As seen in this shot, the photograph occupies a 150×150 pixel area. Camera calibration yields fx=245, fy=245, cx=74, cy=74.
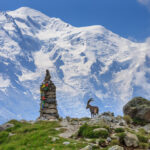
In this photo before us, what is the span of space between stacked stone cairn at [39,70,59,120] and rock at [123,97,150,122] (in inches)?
480

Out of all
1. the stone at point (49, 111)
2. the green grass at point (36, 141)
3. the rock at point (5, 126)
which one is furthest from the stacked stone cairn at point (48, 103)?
the green grass at point (36, 141)

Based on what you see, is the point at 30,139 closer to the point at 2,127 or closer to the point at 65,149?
the point at 65,149

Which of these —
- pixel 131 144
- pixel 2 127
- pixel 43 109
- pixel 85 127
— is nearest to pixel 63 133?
pixel 85 127

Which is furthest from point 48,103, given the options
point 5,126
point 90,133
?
point 90,133

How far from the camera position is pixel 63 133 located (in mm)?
25359

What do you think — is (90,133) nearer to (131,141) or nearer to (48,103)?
(131,141)

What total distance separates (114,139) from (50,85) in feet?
74.5

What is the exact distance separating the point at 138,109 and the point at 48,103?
49.0ft

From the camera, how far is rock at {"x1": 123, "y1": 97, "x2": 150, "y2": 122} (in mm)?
38031

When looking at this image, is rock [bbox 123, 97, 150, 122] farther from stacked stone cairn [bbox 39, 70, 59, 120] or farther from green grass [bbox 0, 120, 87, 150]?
green grass [bbox 0, 120, 87, 150]

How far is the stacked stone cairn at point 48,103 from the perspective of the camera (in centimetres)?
4075

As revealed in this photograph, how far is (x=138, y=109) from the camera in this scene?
3975 centimetres

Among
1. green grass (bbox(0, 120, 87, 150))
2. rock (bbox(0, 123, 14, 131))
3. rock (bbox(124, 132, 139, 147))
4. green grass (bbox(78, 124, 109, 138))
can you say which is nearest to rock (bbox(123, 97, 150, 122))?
green grass (bbox(78, 124, 109, 138))

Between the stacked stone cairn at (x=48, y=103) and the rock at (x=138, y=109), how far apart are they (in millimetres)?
12198
